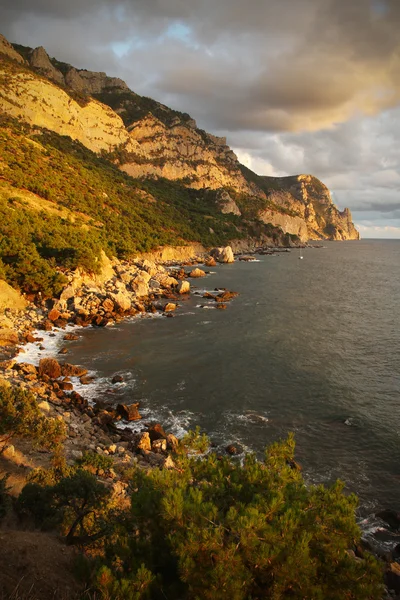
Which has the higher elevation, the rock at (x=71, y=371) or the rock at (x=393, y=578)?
the rock at (x=71, y=371)

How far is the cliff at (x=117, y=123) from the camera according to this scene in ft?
338

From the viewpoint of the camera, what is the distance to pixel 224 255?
101500 millimetres

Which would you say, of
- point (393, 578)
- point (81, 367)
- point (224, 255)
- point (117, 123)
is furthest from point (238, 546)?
point (117, 123)

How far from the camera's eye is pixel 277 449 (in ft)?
29.8

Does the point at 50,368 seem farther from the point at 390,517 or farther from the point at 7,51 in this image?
the point at 7,51

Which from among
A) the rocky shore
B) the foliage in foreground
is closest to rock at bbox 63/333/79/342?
the rocky shore

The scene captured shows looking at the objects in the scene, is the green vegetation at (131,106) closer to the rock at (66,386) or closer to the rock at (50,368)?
the rock at (50,368)

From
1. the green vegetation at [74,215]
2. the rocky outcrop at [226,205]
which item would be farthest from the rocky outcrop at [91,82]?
the rocky outcrop at [226,205]

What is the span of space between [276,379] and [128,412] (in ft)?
36.9

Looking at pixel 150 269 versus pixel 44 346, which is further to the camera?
pixel 150 269

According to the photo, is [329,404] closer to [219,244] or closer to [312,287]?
[312,287]

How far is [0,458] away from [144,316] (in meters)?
30.7

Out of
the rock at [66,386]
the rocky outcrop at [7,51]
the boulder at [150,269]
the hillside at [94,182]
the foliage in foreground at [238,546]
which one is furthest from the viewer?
the rocky outcrop at [7,51]

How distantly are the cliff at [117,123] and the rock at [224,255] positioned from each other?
51891 mm
